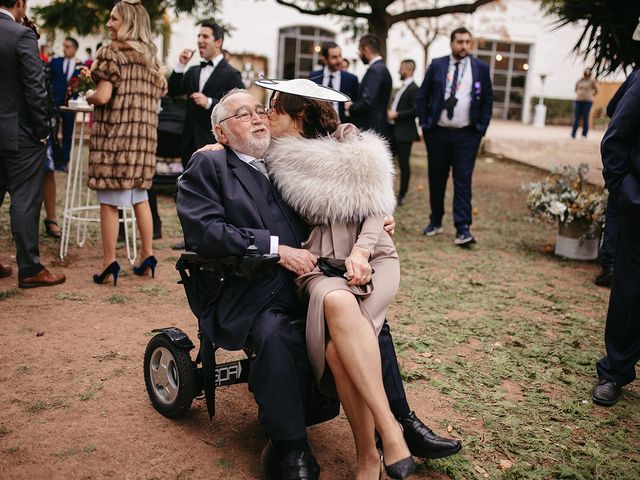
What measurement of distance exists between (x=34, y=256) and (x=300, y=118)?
9.44 feet

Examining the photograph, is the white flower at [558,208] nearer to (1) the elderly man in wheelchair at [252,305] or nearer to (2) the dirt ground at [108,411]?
(2) the dirt ground at [108,411]

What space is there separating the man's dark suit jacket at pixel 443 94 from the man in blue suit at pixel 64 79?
5794 millimetres

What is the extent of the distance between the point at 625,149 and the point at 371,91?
4.65 meters

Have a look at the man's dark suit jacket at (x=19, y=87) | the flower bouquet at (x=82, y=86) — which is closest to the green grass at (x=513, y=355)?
the man's dark suit jacket at (x=19, y=87)

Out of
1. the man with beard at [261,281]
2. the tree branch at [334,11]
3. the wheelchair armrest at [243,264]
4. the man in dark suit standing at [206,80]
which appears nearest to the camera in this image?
the man with beard at [261,281]

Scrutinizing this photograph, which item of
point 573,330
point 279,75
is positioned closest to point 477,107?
point 573,330

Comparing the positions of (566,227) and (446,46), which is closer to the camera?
(566,227)

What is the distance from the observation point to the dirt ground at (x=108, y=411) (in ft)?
9.61

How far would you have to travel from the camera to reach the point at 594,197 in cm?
672

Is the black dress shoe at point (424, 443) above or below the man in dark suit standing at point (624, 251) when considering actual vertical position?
below

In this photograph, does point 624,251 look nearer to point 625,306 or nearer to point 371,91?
point 625,306

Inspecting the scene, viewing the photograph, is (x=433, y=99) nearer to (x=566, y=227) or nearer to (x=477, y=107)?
(x=477, y=107)

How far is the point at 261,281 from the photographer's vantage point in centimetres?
301

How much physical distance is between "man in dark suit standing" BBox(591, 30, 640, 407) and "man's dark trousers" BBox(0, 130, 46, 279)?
388cm
